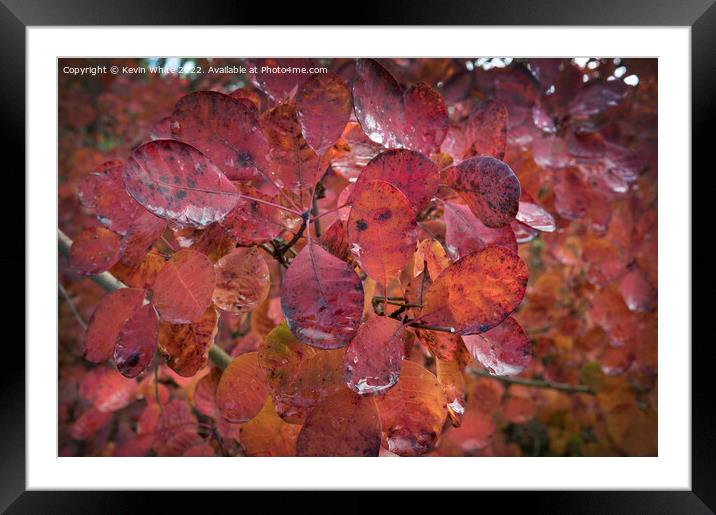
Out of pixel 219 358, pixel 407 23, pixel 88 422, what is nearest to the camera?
pixel 407 23

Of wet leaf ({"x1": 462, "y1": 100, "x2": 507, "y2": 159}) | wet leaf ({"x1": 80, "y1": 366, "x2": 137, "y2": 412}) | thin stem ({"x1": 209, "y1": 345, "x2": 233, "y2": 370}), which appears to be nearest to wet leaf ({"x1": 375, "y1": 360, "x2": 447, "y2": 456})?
wet leaf ({"x1": 462, "y1": 100, "x2": 507, "y2": 159})

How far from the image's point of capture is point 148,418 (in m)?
0.93

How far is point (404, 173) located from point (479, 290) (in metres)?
0.10

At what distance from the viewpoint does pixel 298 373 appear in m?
0.41

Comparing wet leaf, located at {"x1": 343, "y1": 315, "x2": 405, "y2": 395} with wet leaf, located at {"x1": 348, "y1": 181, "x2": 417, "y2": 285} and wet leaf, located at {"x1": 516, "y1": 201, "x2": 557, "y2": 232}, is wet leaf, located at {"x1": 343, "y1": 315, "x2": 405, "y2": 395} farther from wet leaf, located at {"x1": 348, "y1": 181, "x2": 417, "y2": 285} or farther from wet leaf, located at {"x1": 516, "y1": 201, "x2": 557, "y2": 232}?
wet leaf, located at {"x1": 516, "y1": 201, "x2": 557, "y2": 232}

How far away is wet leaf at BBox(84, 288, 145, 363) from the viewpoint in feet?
1.53

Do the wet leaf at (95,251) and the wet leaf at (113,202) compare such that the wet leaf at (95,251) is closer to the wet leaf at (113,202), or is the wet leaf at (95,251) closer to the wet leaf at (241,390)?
the wet leaf at (113,202)

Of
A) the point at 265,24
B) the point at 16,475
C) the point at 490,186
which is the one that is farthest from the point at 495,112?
the point at 16,475

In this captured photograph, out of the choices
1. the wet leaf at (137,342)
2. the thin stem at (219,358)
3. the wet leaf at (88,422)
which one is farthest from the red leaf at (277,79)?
the wet leaf at (88,422)

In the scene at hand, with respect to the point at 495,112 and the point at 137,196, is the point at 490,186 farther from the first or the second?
the point at 137,196

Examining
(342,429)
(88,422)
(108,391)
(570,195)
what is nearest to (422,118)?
(342,429)

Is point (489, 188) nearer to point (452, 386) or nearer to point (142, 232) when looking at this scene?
point (452, 386)

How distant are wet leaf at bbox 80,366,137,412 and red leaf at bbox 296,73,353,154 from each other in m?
0.68

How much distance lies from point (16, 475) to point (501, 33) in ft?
2.44
